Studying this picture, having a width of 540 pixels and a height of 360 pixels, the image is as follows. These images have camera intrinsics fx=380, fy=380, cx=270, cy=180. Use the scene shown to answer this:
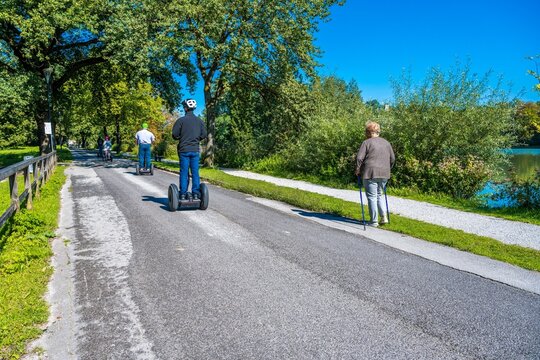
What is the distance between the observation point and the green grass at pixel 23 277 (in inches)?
120

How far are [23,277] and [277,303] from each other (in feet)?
9.46

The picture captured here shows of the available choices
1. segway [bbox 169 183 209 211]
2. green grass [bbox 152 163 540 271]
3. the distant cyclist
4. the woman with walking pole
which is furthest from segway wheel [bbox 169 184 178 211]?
the woman with walking pole

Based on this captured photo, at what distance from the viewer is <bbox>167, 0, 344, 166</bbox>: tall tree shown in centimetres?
1953

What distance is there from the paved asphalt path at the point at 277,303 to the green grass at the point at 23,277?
0.79 feet

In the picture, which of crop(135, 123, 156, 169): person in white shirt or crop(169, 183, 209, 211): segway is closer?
crop(169, 183, 209, 211): segway

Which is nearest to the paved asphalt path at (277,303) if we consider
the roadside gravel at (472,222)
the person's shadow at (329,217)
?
the person's shadow at (329,217)

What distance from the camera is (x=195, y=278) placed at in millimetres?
4332

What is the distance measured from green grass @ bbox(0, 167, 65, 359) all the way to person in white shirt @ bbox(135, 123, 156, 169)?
28.7 ft

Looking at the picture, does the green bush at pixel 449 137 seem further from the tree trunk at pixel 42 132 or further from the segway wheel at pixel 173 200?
the tree trunk at pixel 42 132

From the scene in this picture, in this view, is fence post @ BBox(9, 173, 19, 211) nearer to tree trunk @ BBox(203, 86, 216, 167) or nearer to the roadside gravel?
the roadside gravel

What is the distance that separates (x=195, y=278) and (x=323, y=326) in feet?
5.63

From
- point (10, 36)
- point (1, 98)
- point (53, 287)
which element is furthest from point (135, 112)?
point (53, 287)

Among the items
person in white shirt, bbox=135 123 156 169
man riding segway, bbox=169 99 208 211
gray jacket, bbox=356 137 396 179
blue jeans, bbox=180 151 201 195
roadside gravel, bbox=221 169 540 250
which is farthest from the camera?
person in white shirt, bbox=135 123 156 169

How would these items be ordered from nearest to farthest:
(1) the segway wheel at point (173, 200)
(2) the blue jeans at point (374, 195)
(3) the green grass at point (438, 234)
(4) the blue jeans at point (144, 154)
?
(3) the green grass at point (438, 234), (2) the blue jeans at point (374, 195), (1) the segway wheel at point (173, 200), (4) the blue jeans at point (144, 154)
